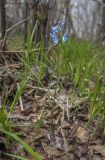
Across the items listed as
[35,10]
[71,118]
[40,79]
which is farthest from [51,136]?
[35,10]

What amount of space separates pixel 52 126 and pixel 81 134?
18 cm

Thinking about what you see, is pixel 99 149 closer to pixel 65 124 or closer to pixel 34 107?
pixel 65 124

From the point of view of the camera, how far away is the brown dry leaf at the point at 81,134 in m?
1.77

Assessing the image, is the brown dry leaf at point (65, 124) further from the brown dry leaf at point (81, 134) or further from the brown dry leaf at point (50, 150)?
the brown dry leaf at point (50, 150)

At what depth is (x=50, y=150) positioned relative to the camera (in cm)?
168

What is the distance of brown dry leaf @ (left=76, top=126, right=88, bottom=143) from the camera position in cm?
177

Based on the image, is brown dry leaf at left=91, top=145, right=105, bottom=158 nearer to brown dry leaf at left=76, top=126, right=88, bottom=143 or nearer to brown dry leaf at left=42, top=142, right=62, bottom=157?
brown dry leaf at left=76, top=126, right=88, bottom=143

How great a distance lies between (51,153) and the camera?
5.45 feet

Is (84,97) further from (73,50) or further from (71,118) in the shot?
(73,50)

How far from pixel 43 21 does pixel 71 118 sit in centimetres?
Result: 114

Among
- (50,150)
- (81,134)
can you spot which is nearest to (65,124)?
(81,134)

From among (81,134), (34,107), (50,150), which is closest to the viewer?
(50,150)

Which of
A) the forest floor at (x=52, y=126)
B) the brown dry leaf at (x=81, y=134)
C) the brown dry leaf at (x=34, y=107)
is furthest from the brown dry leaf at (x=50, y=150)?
the brown dry leaf at (x=34, y=107)

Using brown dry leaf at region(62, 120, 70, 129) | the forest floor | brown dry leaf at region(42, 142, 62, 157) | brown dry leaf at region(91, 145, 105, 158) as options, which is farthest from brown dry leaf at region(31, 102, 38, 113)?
brown dry leaf at region(91, 145, 105, 158)
